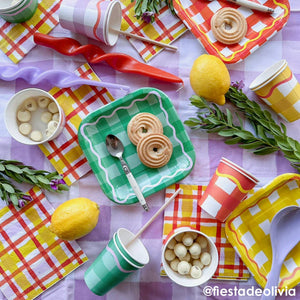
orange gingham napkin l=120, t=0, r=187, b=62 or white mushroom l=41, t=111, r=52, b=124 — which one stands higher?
orange gingham napkin l=120, t=0, r=187, b=62

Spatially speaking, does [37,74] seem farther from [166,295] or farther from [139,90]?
[166,295]

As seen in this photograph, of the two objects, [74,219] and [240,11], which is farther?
[240,11]

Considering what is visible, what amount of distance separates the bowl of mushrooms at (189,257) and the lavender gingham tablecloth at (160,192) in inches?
2.6

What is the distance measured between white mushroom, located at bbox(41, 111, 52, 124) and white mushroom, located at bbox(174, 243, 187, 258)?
47 cm

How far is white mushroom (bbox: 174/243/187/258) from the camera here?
2.90 feet

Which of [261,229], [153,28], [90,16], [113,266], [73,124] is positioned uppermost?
[90,16]

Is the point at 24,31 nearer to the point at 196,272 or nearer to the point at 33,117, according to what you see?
the point at 33,117

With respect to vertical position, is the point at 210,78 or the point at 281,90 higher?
the point at 210,78

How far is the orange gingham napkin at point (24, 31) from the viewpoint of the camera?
973 millimetres

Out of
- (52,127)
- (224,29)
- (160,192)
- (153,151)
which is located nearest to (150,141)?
(153,151)

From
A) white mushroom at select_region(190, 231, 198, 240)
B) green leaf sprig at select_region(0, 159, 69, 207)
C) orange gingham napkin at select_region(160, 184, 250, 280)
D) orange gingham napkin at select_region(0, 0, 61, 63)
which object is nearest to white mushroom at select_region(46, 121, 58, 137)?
green leaf sprig at select_region(0, 159, 69, 207)

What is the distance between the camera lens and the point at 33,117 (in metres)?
0.95

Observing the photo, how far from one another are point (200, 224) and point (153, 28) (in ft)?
1.80

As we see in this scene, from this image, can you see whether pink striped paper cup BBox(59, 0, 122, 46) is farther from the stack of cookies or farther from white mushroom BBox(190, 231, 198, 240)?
white mushroom BBox(190, 231, 198, 240)
